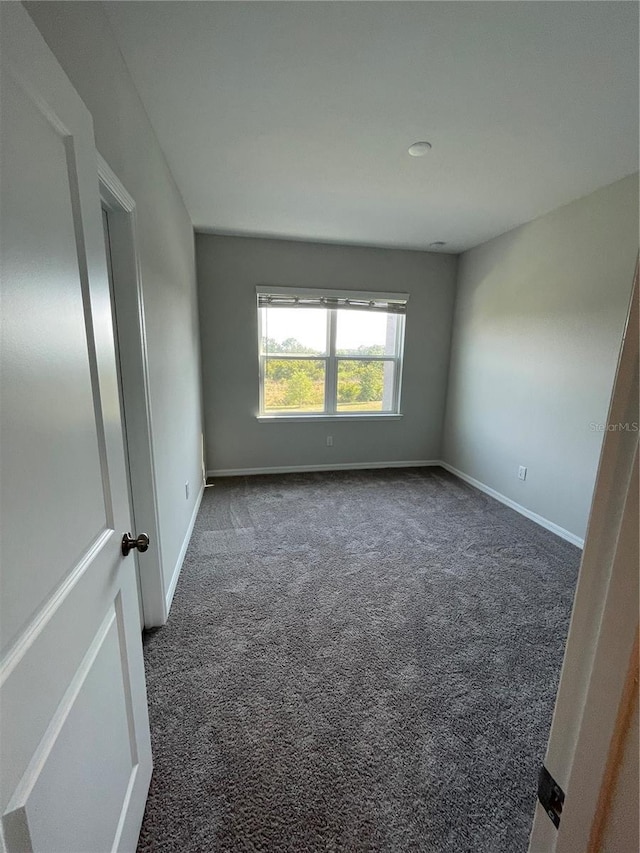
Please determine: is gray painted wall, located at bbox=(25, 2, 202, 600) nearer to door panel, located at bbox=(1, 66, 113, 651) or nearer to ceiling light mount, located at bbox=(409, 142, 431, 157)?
door panel, located at bbox=(1, 66, 113, 651)

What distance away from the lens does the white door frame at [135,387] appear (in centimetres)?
146

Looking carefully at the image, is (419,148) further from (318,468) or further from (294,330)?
(318,468)

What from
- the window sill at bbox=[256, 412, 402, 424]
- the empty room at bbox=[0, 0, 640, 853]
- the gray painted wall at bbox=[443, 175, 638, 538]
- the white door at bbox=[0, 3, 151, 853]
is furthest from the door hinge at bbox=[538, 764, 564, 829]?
the window sill at bbox=[256, 412, 402, 424]

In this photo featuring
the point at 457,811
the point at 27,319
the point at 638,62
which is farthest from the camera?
the point at 638,62

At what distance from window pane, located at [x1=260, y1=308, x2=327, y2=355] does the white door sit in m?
3.08

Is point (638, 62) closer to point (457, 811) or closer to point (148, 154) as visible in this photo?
point (148, 154)

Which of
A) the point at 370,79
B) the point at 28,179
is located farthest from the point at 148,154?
the point at 28,179

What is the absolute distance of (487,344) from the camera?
3633mm

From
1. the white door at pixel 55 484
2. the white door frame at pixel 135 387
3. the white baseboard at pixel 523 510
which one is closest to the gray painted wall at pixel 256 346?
the white baseboard at pixel 523 510

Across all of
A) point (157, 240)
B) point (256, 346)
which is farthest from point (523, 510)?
point (157, 240)

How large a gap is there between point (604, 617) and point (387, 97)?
210 centimetres

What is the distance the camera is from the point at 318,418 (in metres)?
4.13

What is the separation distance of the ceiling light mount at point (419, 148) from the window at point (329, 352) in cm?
183

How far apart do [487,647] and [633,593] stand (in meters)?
1.70
